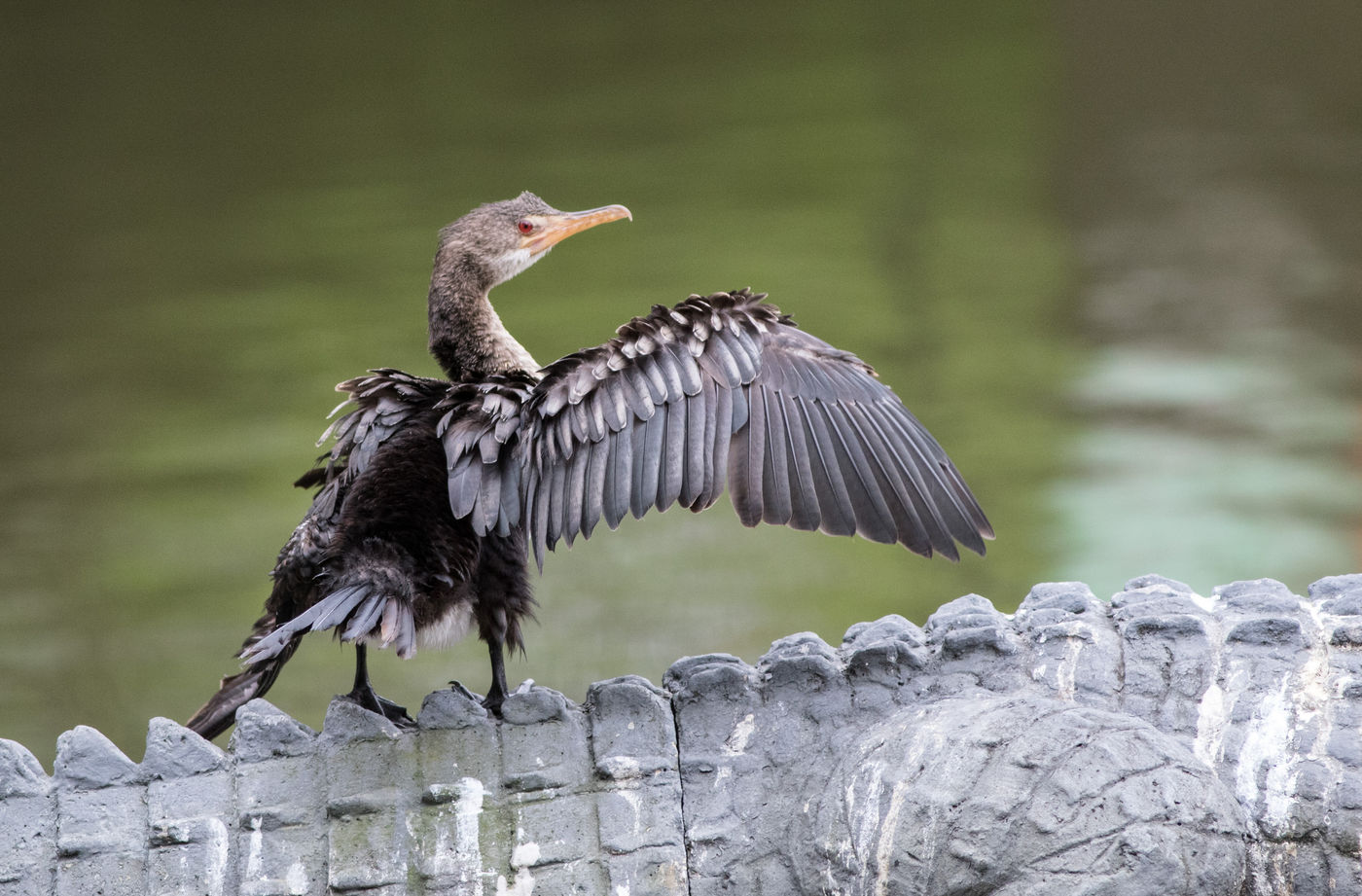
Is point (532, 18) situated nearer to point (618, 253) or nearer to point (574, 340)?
point (618, 253)

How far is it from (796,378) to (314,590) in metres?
0.49

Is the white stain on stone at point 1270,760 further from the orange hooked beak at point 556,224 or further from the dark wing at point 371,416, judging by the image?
the orange hooked beak at point 556,224

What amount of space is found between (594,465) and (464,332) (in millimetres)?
453

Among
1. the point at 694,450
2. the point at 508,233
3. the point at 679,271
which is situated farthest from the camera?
the point at 679,271

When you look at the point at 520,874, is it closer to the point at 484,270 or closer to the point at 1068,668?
the point at 1068,668

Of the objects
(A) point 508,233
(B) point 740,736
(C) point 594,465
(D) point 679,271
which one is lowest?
(B) point 740,736

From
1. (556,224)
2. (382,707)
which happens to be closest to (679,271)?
(556,224)

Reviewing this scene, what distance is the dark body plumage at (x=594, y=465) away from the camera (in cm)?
133

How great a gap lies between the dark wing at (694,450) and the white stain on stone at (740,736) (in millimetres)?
177

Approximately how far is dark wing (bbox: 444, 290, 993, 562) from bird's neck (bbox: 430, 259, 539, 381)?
0.33 meters

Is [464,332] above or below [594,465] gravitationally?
above

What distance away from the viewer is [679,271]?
3.35 m

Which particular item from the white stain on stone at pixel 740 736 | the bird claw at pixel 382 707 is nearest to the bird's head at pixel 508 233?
the bird claw at pixel 382 707

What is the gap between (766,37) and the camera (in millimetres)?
4648
